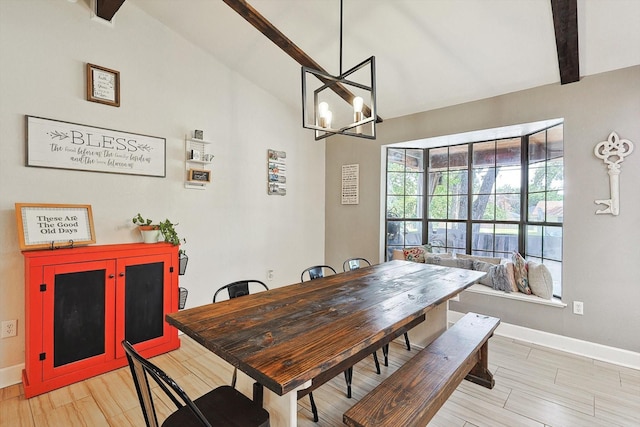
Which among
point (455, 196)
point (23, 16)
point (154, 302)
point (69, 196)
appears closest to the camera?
point (23, 16)

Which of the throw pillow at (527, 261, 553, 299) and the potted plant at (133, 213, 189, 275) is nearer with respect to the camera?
the potted plant at (133, 213, 189, 275)

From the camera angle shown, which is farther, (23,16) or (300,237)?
(300,237)

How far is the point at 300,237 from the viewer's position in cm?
459

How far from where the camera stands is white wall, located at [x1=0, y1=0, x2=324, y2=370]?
2367 millimetres

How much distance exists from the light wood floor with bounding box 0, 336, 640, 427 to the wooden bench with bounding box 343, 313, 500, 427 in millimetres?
297

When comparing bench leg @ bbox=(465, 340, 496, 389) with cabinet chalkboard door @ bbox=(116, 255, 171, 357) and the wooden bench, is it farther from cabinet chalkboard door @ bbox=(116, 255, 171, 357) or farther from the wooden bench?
cabinet chalkboard door @ bbox=(116, 255, 171, 357)

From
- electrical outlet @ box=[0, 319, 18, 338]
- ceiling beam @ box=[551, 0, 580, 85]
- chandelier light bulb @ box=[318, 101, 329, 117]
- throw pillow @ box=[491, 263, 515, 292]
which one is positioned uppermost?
ceiling beam @ box=[551, 0, 580, 85]

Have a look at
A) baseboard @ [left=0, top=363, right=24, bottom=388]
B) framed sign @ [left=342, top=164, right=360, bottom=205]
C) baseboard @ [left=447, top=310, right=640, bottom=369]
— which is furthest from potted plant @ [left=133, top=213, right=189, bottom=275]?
baseboard @ [left=447, top=310, right=640, bottom=369]

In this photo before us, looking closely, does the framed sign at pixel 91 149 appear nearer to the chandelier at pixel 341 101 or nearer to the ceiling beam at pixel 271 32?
the ceiling beam at pixel 271 32

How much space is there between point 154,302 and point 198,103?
2110mm

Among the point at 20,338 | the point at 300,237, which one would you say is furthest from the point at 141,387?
the point at 300,237

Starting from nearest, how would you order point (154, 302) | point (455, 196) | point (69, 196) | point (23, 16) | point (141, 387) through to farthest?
point (141, 387) < point (23, 16) < point (69, 196) < point (154, 302) < point (455, 196)

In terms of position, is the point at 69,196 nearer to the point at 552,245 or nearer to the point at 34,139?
the point at 34,139

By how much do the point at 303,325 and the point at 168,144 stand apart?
2562 millimetres
